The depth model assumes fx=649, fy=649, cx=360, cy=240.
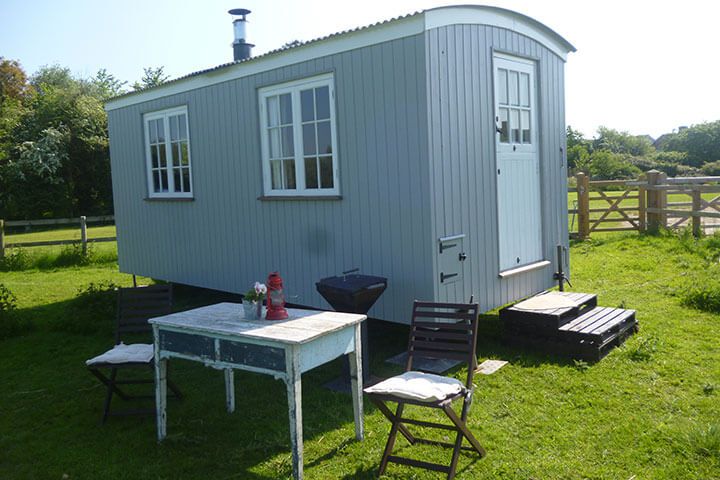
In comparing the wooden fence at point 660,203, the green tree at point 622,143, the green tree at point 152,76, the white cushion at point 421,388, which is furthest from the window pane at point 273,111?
the green tree at point 622,143

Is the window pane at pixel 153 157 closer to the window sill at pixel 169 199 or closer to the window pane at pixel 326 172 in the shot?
the window sill at pixel 169 199

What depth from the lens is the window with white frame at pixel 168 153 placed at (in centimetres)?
862

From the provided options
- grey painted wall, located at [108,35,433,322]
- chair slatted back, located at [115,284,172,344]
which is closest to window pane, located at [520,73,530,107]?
grey painted wall, located at [108,35,433,322]

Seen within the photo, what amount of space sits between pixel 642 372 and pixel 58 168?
24.3 metres

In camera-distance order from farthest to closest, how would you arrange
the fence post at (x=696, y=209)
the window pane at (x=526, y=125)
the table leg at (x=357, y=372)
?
the fence post at (x=696, y=209), the window pane at (x=526, y=125), the table leg at (x=357, y=372)

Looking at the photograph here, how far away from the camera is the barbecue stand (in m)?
5.35

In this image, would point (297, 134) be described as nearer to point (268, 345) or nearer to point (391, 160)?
point (391, 160)

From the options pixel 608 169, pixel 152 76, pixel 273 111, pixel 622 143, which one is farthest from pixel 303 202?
pixel 622 143

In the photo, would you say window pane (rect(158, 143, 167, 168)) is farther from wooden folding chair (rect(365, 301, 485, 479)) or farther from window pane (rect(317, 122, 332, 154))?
wooden folding chair (rect(365, 301, 485, 479))

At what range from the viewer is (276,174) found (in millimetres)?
7254

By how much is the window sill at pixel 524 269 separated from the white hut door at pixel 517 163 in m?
0.05

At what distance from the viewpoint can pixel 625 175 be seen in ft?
109

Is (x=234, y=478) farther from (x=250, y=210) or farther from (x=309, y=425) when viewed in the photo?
(x=250, y=210)

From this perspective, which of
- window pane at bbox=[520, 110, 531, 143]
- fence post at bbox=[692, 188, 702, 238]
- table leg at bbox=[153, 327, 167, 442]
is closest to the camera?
table leg at bbox=[153, 327, 167, 442]
